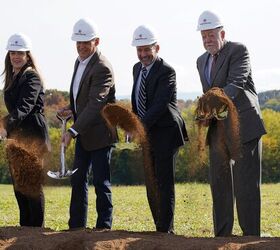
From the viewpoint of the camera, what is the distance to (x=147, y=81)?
24.3 feet

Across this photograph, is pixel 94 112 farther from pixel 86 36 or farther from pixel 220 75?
pixel 220 75

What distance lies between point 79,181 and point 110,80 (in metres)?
1.07

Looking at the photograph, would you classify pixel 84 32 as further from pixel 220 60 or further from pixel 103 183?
pixel 103 183

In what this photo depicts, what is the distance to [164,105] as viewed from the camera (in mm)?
7281

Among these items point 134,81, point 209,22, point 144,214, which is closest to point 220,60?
point 209,22

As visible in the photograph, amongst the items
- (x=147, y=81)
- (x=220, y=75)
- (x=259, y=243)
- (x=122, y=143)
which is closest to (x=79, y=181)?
(x=122, y=143)

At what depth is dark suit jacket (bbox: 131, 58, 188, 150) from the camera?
7344 mm

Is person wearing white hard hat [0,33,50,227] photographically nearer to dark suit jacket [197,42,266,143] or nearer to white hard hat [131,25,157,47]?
white hard hat [131,25,157,47]

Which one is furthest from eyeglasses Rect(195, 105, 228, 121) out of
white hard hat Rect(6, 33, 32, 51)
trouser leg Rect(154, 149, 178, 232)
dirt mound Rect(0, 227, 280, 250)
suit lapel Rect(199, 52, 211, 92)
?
white hard hat Rect(6, 33, 32, 51)

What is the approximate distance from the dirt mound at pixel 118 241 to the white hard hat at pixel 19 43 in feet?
6.68

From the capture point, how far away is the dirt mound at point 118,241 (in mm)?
5941

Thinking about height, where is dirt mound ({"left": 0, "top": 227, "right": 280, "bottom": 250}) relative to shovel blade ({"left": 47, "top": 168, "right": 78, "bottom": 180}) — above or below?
below

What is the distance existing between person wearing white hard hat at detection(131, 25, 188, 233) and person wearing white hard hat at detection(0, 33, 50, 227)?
1.08 meters

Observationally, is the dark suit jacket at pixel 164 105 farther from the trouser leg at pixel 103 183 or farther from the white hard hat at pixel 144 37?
the trouser leg at pixel 103 183
